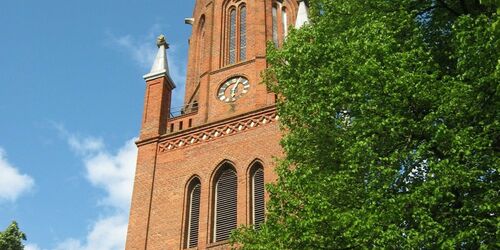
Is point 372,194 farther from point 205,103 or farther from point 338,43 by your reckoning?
point 205,103

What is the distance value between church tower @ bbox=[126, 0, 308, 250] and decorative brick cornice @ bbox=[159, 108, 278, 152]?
31mm

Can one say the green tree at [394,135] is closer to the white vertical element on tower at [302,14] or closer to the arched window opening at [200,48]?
the white vertical element on tower at [302,14]

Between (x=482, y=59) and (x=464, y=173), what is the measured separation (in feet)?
5.74

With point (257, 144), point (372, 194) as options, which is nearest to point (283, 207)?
Result: point (372, 194)

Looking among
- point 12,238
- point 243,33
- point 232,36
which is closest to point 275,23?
point 243,33

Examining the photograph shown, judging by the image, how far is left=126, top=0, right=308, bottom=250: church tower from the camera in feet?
63.4

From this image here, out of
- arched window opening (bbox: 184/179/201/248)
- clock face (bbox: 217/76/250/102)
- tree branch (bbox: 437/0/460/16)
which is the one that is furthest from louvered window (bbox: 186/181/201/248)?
tree branch (bbox: 437/0/460/16)

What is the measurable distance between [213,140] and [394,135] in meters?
11.7

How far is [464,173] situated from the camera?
29.5ft

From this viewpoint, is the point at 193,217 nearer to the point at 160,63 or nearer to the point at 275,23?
the point at 160,63

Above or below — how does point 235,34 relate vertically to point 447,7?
above

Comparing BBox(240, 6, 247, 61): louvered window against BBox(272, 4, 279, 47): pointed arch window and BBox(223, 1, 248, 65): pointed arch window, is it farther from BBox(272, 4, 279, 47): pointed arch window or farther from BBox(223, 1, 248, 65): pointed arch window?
BBox(272, 4, 279, 47): pointed arch window

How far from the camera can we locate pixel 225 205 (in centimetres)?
1970

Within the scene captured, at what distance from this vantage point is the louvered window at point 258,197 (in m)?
18.9
